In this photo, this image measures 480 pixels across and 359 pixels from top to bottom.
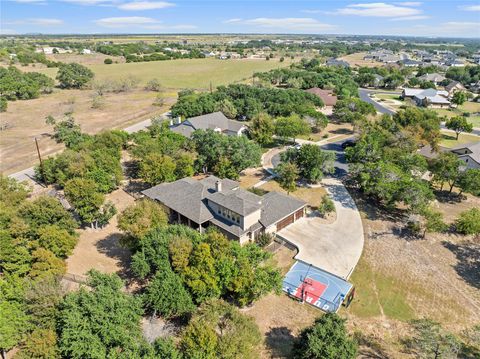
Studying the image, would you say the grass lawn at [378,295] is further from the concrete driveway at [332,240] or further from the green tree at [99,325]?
the green tree at [99,325]

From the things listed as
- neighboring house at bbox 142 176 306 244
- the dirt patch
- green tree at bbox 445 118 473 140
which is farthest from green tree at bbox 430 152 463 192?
the dirt patch

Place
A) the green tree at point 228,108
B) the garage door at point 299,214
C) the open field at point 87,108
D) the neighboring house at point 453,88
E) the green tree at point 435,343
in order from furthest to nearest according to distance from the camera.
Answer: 1. the neighboring house at point 453,88
2. the green tree at point 228,108
3. the open field at point 87,108
4. the garage door at point 299,214
5. the green tree at point 435,343

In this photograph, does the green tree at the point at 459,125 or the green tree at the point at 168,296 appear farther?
the green tree at the point at 459,125

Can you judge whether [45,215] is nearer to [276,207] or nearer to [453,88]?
[276,207]

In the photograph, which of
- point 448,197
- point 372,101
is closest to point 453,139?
point 448,197

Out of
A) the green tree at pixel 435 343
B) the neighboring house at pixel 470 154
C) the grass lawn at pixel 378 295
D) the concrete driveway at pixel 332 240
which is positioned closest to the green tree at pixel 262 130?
the concrete driveway at pixel 332 240

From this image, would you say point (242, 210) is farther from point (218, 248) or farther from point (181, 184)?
point (181, 184)

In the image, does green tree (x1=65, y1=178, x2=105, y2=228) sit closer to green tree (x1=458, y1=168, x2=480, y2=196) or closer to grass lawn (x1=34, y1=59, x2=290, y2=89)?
green tree (x1=458, y1=168, x2=480, y2=196)
